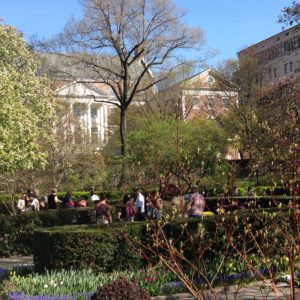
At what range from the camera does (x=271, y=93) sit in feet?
127

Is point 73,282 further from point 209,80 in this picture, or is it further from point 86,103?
point 209,80

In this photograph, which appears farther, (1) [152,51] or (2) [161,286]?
(1) [152,51]

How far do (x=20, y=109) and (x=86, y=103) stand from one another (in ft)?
85.4

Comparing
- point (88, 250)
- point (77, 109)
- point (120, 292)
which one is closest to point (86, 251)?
point (88, 250)

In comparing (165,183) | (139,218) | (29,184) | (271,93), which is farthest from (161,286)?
(271,93)

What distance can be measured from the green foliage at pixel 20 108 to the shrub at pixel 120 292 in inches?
518

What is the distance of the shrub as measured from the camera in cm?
644

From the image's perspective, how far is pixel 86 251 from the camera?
1061 cm

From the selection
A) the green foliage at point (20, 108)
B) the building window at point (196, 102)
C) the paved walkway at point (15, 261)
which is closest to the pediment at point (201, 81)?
the building window at point (196, 102)

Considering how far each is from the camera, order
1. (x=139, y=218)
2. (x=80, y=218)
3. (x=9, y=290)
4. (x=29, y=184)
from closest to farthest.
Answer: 1. (x=9, y=290)
2. (x=139, y=218)
3. (x=80, y=218)
4. (x=29, y=184)

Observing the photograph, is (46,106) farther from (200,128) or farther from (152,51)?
(200,128)

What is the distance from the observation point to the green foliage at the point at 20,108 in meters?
19.6

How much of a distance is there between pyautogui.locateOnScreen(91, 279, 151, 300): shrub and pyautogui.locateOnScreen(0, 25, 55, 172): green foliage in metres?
13.2

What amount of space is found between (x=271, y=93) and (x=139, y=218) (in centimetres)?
2365
